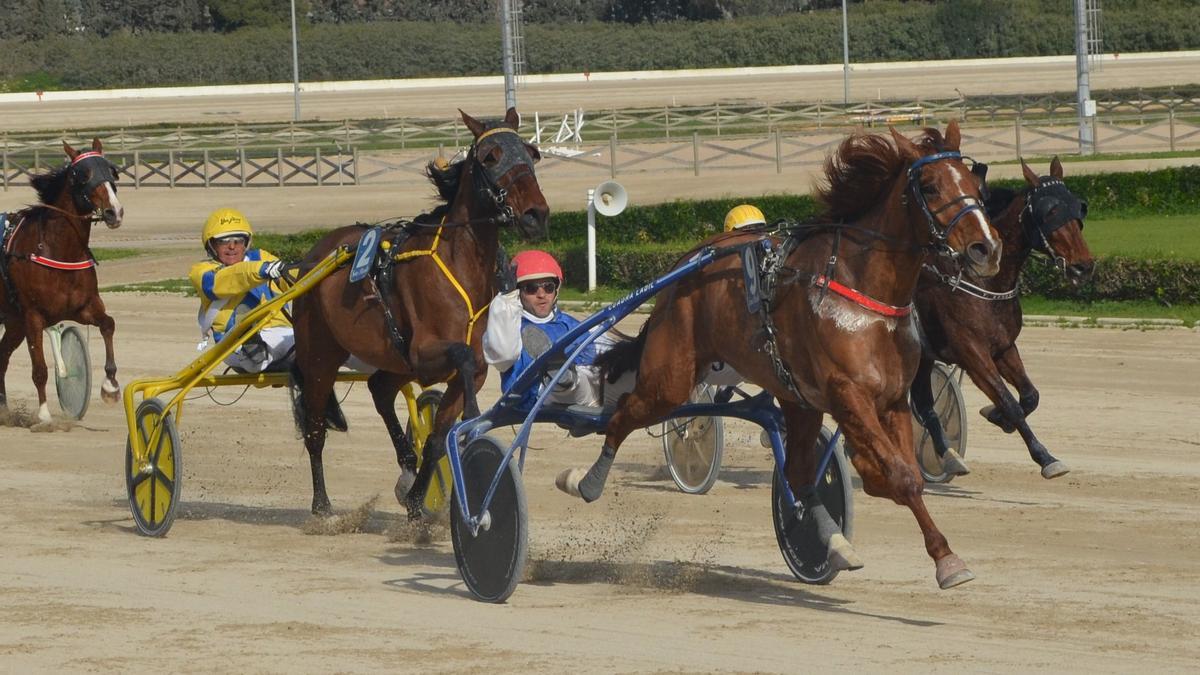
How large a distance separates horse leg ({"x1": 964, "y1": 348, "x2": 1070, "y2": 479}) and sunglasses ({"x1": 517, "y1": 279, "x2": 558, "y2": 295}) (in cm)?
262

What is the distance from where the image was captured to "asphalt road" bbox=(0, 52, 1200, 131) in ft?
170

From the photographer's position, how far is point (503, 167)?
7.60 meters

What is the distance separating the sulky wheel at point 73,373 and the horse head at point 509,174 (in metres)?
5.70

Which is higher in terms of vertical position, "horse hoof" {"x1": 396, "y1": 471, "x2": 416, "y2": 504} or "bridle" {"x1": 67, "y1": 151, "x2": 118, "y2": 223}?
"bridle" {"x1": 67, "y1": 151, "x2": 118, "y2": 223}

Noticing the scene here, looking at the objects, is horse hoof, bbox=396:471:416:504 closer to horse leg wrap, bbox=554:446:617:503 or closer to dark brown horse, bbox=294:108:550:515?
dark brown horse, bbox=294:108:550:515

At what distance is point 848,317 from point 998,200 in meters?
3.57

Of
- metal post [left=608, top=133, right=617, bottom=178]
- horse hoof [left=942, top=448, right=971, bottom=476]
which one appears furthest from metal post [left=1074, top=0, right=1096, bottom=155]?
horse hoof [left=942, top=448, right=971, bottom=476]

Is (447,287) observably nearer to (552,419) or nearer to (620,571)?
(552,419)

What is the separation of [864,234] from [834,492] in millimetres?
1179

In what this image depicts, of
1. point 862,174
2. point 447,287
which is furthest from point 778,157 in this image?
point 862,174

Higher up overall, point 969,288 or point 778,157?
point 969,288

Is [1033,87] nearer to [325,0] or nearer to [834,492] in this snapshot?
[325,0]

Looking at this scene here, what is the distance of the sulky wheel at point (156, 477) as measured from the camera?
27.8ft

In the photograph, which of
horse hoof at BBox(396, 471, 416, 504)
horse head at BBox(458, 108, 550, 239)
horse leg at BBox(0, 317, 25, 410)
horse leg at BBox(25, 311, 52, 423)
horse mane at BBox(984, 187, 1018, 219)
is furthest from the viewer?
horse leg at BBox(0, 317, 25, 410)
